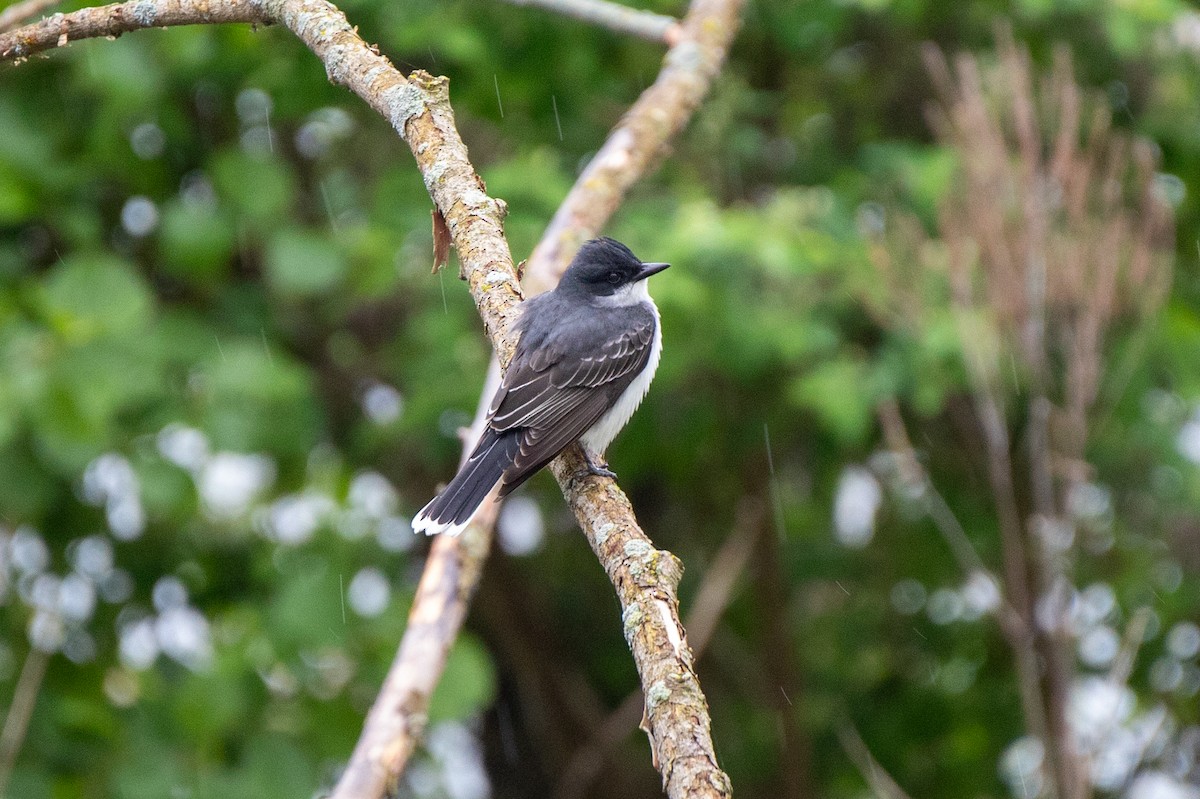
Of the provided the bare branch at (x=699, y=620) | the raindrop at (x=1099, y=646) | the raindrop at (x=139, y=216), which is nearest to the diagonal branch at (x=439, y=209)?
the raindrop at (x=139, y=216)

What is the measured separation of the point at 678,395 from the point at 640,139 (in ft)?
8.97

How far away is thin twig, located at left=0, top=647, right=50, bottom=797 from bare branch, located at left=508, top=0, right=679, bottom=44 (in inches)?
152

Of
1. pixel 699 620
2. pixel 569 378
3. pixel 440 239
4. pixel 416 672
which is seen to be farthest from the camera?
pixel 699 620

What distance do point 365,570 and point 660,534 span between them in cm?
256

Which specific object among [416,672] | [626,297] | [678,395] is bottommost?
[678,395]

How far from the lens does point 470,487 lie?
3770 millimetres

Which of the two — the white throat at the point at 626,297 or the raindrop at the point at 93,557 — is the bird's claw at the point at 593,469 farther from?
the raindrop at the point at 93,557

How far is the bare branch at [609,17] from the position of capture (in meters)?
4.16

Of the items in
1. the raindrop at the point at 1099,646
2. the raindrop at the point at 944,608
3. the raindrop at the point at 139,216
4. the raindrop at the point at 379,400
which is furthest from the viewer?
the raindrop at the point at 944,608

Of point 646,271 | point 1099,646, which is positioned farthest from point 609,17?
point 1099,646

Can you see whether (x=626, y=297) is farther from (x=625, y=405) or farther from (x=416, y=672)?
(x=416, y=672)

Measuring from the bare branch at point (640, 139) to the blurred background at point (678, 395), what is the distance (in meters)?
0.95

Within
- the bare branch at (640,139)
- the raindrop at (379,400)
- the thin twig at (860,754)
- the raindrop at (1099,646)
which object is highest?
the bare branch at (640,139)

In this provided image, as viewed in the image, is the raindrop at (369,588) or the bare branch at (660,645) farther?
the raindrop at (369,588)
